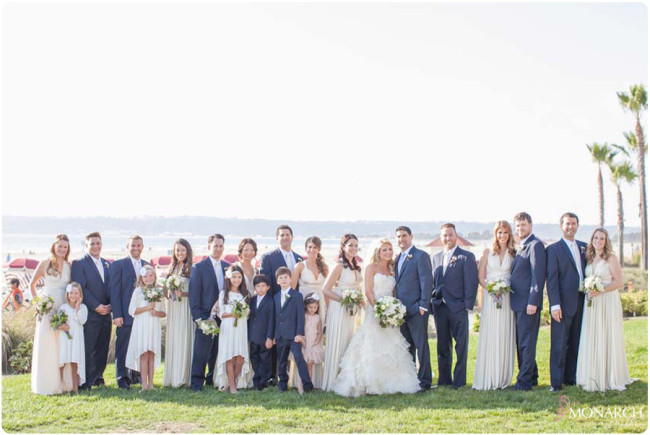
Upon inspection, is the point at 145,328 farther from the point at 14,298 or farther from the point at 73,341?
the point at 14,298

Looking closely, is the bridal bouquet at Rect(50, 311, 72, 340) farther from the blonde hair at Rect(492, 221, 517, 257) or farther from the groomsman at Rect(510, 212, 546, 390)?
the groomsman at Rect(510, 212, 546, 390)

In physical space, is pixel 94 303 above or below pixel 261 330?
above

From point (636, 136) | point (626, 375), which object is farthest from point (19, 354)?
point (636, 136)

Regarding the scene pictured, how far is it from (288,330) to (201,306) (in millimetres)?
1430

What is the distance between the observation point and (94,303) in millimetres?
10391

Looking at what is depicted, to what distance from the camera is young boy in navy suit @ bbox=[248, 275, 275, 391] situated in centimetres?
1005

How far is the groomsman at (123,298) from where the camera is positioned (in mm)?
10344

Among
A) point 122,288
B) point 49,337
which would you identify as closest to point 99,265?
point 122,288

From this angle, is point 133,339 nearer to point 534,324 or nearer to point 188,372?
point 188,372

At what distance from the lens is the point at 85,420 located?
8.41m

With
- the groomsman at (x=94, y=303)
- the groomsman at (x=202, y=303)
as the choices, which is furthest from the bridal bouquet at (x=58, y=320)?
the groomsman at (x=202, y=303)

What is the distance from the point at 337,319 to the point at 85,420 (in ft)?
12.4

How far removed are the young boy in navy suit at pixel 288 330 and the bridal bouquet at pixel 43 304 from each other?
11.2ft

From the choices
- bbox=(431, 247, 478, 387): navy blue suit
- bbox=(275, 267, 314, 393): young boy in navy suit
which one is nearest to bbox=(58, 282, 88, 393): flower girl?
bbox=(275, 267, 314, 393): young boy in navy suit
